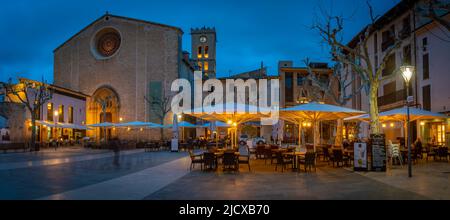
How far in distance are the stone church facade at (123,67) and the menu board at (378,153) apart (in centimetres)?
3233

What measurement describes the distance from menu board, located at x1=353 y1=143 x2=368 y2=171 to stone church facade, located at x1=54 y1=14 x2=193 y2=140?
105 ft

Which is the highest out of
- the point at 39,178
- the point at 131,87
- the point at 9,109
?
the point at 131,87

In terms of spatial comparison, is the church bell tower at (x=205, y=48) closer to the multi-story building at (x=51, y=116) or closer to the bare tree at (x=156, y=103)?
the bare tree at (x=156, y=103)

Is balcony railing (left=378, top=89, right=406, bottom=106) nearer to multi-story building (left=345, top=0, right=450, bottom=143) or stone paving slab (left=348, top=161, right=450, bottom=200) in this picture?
multi-story building (left=345, top=0, right=450, bottom=143)

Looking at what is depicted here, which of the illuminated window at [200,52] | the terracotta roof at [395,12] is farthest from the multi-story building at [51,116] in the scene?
the illuminated window at [200,52]

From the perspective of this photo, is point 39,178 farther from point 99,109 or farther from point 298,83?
point 298,83

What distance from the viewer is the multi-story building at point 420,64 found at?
71.3ft

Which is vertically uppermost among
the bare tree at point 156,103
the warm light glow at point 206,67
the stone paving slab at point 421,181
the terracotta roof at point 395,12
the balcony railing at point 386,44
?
the warm light glow at point 206,67

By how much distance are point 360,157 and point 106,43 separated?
41920mm

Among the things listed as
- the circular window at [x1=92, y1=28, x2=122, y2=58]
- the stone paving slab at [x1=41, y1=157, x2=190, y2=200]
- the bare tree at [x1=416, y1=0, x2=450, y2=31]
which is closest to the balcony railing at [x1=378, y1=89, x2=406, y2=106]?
the bare tree at [x1=416, y1=0, x2=450, y2=31]

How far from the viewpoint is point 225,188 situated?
30.8 feet

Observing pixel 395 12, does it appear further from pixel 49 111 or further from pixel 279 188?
pixel 49 111
